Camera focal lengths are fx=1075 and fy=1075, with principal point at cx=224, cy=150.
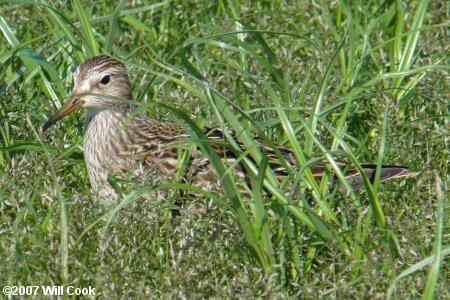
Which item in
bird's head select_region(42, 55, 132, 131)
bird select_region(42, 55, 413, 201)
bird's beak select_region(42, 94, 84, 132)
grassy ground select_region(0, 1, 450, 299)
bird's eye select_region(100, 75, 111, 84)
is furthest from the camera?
bird's eye select_region(100, 75, 111, 84)

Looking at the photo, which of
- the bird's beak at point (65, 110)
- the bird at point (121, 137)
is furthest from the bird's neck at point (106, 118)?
the bird's beak at point (65, 110)

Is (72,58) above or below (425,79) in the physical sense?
above

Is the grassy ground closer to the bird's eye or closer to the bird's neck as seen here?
the bird's neck

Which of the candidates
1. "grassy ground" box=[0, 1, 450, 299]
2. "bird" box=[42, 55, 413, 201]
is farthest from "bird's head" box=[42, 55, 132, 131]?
"grassy ground" box=[0, 1, 450, 299]

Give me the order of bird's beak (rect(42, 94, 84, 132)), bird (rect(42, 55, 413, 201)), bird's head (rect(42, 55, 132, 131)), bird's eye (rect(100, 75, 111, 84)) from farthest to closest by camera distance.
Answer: bird's eye (rect(100, 75, 111, 84)) → bird's head (rect(42, 55, 132, 131)) → bird's beak (rect(42, 94, 84, 132)) → bird (rect(42, 55, 413, 201))

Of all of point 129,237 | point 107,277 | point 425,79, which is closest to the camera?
point 107,277

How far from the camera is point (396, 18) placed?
27.7 feet

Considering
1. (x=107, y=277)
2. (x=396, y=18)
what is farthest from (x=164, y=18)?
(x=107, y=277)

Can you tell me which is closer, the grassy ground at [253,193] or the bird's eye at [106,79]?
the grassy ground at [253,193]

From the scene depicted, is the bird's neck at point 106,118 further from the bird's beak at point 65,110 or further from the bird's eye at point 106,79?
the bird's beak at point 65,110

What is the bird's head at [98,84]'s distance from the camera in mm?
6894

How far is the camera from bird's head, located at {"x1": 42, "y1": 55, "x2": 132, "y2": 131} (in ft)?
22.6

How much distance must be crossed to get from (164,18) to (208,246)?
382 centimetres

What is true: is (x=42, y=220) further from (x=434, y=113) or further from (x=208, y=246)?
(x=434, y=113)
